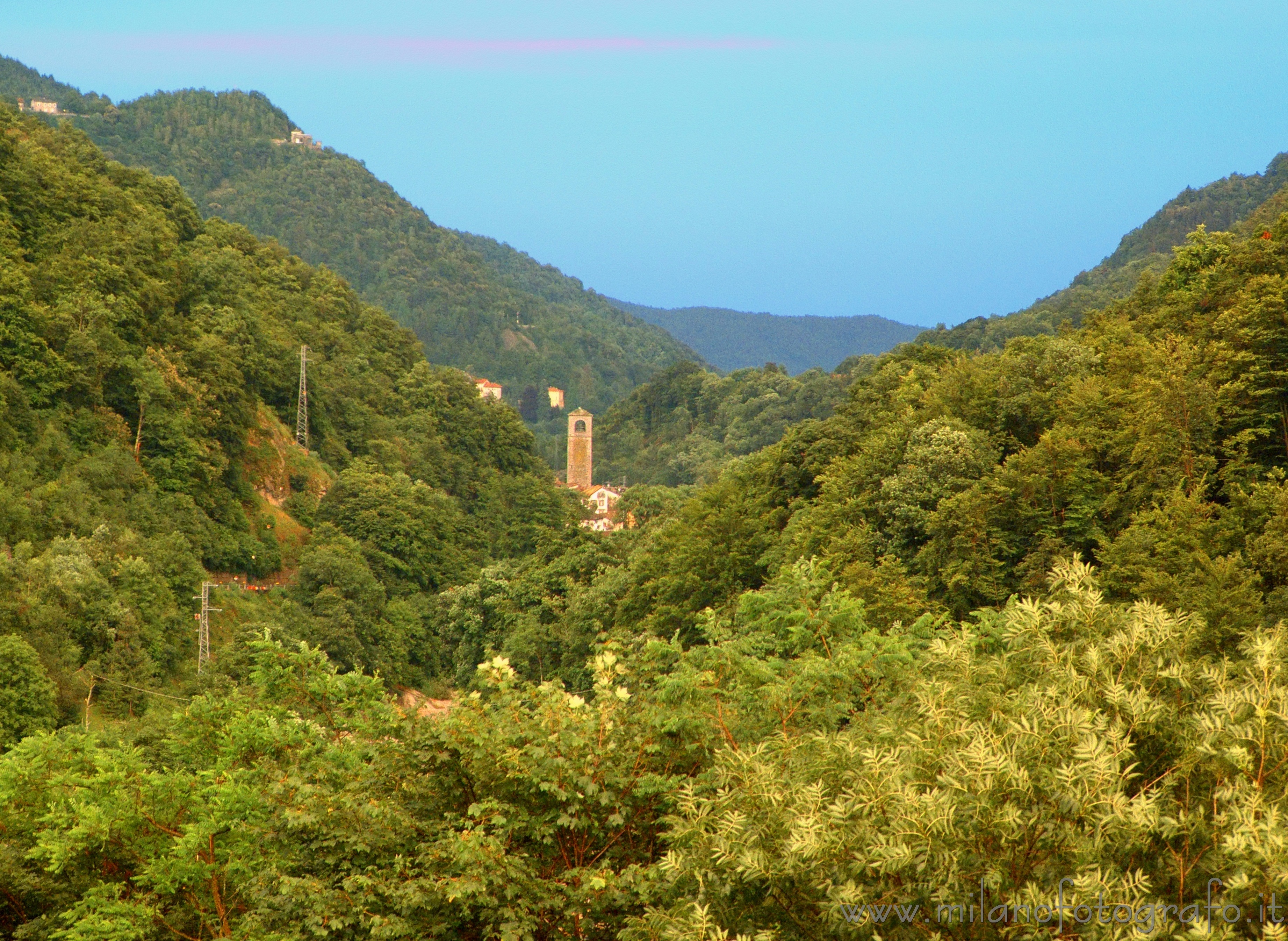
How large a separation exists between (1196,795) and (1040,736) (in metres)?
0.93

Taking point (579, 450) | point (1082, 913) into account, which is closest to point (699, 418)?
point (579, 450)

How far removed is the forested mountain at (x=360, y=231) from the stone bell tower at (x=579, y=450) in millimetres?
54400

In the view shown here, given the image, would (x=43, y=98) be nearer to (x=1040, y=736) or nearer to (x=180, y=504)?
(x=180, y=504)

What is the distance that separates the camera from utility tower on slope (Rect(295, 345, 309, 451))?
5319cm

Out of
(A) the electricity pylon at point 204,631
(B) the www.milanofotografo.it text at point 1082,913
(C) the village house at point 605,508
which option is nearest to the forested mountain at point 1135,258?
(C) the village house at point 605,508

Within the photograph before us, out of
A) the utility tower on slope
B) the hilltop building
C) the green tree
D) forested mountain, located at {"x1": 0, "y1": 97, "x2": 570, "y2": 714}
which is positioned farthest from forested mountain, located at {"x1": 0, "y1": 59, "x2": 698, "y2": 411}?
the green tree

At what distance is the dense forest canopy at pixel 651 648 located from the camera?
6152 millimetres

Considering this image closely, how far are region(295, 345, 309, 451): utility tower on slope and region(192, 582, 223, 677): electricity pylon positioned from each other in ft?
63.9

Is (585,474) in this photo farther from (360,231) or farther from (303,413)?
(360,231)

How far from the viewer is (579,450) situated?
313 feet

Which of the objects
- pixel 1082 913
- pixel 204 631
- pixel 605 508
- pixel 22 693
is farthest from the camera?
pixel 605 508

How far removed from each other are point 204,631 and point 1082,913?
29.6 m

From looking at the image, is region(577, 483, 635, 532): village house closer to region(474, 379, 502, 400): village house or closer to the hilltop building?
region(474, 379, 502, 400): village house

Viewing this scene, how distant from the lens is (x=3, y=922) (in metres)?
12.5
